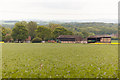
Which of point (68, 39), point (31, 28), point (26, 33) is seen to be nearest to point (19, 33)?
point (26, 33)

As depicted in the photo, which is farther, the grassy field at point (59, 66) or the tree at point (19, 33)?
the tree at point (19, 33)

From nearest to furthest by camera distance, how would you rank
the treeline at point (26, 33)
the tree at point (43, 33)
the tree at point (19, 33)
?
the tree at point (19, 33) < the treeline at point (26, 33) < the tree at point (43, 33)

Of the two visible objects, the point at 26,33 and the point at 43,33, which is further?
the point at 26,33

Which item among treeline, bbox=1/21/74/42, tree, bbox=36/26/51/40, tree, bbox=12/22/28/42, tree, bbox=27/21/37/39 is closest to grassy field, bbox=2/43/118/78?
treeline, bbox=1/21/74/42

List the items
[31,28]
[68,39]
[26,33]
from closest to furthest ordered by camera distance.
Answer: [68,39] → [26,33] → [31,28]

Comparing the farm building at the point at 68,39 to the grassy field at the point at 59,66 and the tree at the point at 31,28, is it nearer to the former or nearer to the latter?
the tree at the point at 31,28

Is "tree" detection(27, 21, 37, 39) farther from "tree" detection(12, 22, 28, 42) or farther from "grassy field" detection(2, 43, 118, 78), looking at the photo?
"grassy field" detection(2, 43, 118, 78)

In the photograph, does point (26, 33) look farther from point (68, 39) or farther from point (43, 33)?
point (68, 39)

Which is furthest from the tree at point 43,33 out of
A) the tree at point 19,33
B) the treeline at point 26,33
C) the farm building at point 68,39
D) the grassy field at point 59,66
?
the grassy field at point 59,66

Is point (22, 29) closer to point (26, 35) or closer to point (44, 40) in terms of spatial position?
point (26, 35)

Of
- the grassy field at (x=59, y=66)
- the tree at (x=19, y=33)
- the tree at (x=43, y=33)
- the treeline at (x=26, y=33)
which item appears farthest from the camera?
the tree at (x=43, y=33)

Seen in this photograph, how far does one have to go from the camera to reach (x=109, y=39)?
74.8 metres

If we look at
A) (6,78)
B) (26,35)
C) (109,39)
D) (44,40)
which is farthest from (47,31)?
(6,78)

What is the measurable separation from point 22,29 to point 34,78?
75860 mm
